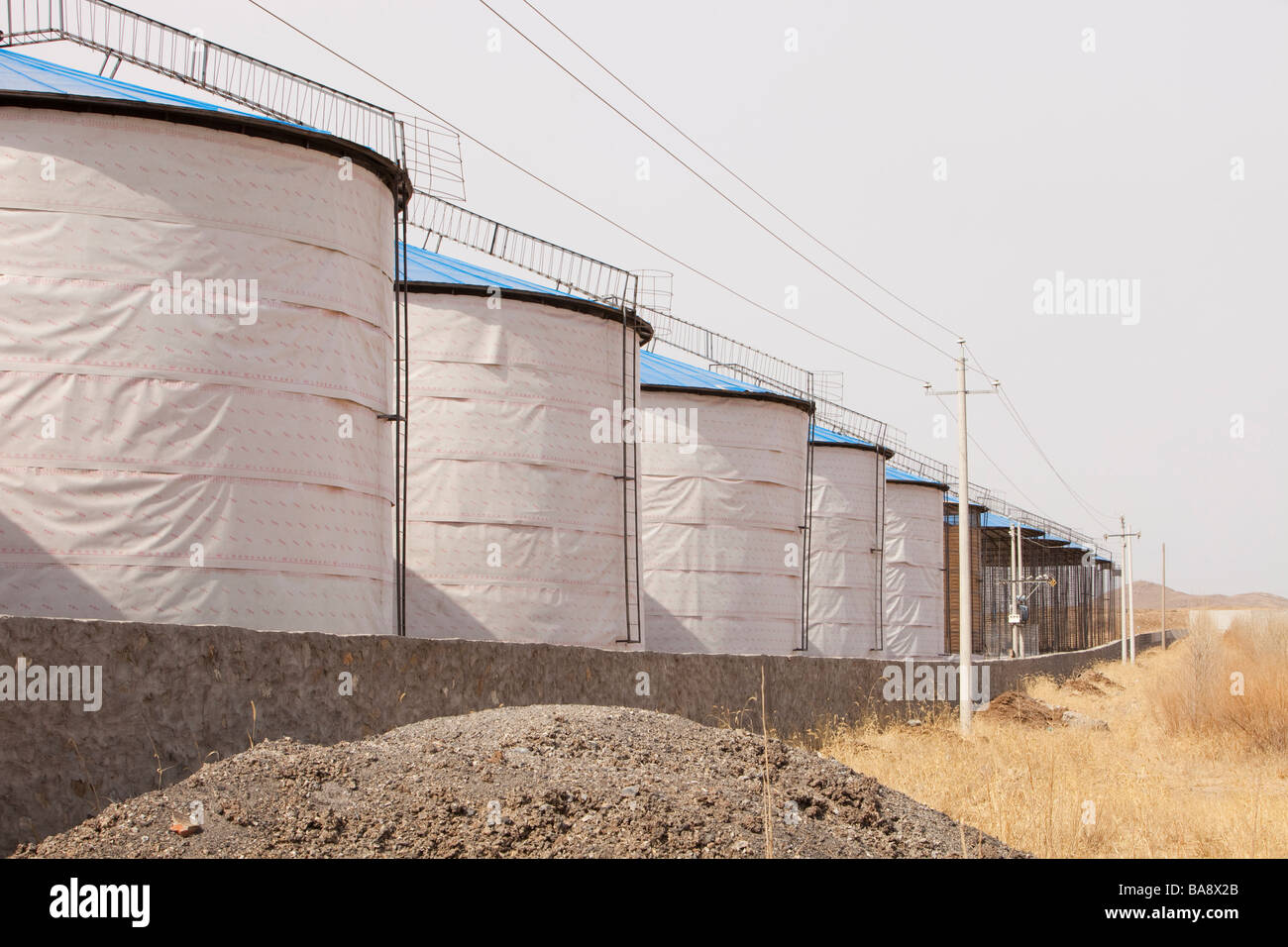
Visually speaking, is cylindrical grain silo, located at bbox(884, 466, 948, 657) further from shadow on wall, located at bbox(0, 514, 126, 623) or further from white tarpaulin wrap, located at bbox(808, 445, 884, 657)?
shadow on wall, located at bbox(0, 514, 126, 623)

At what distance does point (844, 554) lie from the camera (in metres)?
36.6

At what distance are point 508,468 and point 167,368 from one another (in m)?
7.65

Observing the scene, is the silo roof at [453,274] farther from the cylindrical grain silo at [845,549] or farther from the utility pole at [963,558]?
the cylindrical grain silo at [845,549]

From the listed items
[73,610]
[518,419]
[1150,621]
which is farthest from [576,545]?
[1150,621]

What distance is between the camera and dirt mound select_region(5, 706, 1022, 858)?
706 cm

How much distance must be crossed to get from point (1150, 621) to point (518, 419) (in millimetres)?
117331

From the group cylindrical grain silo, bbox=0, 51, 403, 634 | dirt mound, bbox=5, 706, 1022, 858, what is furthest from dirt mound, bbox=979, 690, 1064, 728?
dirt mound, bbox=5, 706, 1022, 858

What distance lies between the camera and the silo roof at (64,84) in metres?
13.1

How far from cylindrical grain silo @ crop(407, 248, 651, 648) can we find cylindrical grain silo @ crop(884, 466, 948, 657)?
2147 cm

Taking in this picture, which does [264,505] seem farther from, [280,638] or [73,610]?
[280,638]

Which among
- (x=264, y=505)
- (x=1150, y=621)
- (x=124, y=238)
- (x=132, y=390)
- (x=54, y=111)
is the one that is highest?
(x=54, y=111)
